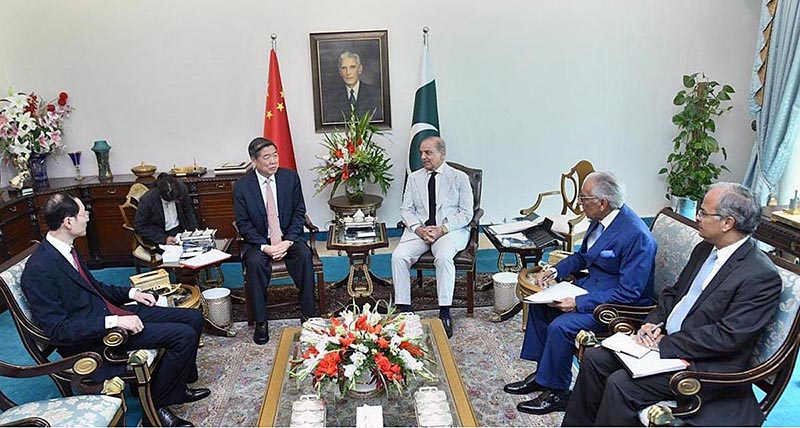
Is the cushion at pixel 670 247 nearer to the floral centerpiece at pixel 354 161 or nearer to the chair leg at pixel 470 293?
the chair leg at pixel 470 293

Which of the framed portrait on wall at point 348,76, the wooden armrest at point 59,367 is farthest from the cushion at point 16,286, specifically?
the framed portrait on wall at point 348,76

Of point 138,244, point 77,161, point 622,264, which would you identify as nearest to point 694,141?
point 622,264

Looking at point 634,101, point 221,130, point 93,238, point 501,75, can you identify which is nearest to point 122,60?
point 221,130

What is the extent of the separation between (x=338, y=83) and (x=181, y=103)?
5.40 feet

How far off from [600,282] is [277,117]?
3669mm

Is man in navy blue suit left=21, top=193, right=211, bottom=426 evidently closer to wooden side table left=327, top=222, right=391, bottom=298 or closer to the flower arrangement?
wooden side table left=327, top=222, right=391, bottom=298

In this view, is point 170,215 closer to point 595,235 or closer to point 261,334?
point 261,334

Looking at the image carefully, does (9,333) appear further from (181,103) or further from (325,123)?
(325,123)

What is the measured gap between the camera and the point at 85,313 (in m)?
3.02

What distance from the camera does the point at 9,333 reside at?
4430 mm

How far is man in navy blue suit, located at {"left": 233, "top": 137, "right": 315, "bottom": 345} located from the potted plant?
418 cm

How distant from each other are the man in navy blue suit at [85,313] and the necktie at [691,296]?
258cm

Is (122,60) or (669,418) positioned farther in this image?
(122,60)

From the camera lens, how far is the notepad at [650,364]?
247 cm
